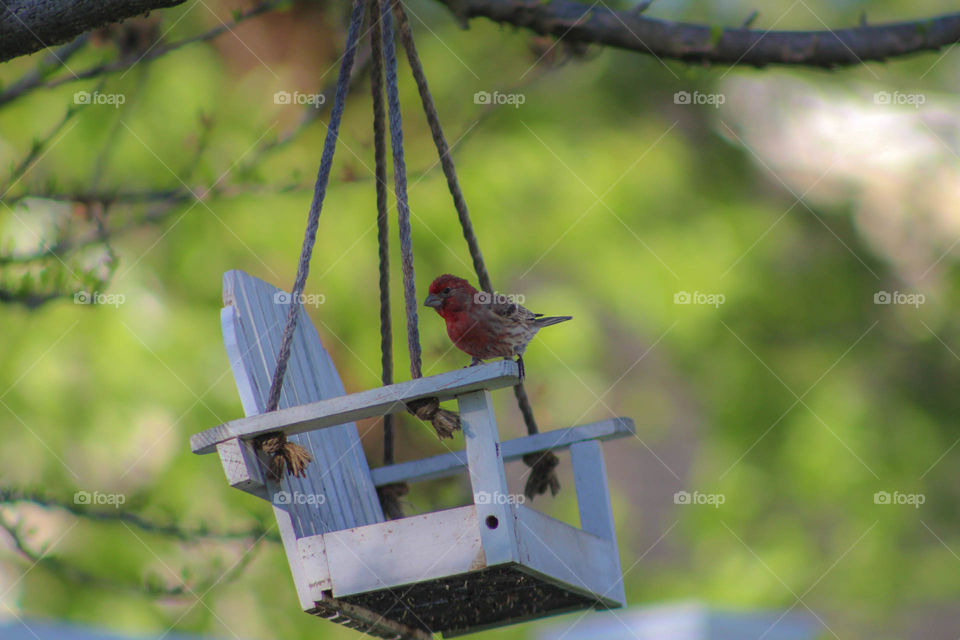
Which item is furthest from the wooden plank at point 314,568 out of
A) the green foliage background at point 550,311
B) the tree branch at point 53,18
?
the green foliage background at point 550,311

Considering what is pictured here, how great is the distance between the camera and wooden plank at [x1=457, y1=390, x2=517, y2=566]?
2334mm

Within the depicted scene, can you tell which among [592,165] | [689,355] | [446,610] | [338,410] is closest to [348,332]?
[592,165]

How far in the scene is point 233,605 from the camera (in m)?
6.09

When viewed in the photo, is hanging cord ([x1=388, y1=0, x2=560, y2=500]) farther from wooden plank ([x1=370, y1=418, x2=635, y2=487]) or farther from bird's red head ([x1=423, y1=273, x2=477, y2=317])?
bird's red head ([x1=423, y1=273, x2=477, y2=317])

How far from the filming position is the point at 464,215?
2.97 m

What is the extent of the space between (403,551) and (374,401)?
15.1 inches

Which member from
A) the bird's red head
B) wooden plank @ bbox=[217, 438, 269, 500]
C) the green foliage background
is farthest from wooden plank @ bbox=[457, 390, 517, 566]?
the green foliage background

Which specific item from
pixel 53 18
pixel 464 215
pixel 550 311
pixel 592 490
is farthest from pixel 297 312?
pixel 550 311

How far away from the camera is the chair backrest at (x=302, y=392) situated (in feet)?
8.59

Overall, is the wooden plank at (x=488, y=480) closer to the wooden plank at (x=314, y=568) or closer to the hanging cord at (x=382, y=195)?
the wooden plank at (x=314, y=568)

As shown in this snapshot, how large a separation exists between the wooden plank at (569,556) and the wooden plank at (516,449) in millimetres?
452

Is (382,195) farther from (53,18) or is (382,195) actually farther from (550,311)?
(550,311)

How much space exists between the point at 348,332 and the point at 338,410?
3484 millimetres

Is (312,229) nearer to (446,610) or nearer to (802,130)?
(446,610)
